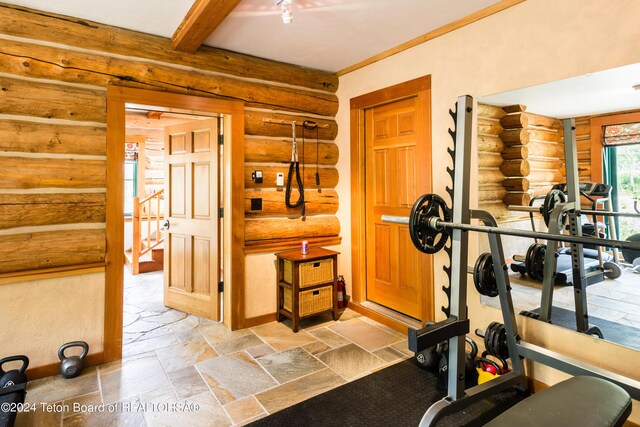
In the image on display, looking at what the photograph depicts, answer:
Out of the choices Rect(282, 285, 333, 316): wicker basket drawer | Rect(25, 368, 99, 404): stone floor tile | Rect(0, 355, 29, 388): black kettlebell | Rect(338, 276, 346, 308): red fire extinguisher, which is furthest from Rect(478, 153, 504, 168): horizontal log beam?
Rect(0, 355, 29, 388): black kettlebell

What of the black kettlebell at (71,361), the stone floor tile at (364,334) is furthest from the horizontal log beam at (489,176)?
the black kettlebell at (71,361)

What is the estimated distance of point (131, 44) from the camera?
9.63 ft

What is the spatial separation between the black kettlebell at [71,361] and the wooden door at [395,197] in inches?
109

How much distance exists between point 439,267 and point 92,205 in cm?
300

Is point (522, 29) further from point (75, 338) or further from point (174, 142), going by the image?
point (75, 338)

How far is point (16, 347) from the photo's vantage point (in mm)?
2547

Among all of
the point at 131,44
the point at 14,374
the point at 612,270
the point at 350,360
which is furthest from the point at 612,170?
the point at 14,374

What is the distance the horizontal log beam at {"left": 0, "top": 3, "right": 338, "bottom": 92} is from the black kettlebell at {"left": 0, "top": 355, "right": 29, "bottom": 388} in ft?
7.69

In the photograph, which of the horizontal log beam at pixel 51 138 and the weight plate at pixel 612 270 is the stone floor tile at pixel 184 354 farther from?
the weight plate at pixel 612 270

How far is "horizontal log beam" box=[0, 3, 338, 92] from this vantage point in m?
2.56

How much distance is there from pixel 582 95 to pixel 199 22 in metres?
2.77

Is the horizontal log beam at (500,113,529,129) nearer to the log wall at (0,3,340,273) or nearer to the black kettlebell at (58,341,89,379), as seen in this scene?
the log wall at (0,3,340,273)

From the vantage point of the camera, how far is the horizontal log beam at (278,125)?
11.8 feet

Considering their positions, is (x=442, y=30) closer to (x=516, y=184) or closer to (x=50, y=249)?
(x=516, y=184)
